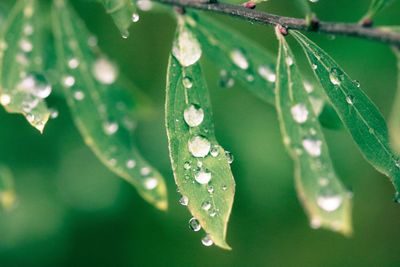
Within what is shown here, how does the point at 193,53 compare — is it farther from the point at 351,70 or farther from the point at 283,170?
the point at 283,170

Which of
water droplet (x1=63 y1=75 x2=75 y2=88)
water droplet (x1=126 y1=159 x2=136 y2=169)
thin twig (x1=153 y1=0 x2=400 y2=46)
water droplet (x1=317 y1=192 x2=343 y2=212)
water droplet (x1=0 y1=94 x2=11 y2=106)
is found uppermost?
water droplet (x1=63 y1=75 x2=75 y2=88)

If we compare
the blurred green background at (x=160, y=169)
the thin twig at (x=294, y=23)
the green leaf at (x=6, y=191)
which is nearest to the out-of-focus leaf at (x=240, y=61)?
the thin twig at (x=294, y=23)

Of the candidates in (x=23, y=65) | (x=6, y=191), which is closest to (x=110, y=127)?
(x=23, y=65)

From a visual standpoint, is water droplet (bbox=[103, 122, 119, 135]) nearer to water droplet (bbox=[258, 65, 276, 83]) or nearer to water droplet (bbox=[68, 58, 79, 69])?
water droplet (bbox=[68, 58, 79, 69])

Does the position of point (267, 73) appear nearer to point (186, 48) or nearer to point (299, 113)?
point (186, 48)

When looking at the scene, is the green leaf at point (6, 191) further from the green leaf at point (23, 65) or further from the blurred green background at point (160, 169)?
the blurred green background at point (160, 169)

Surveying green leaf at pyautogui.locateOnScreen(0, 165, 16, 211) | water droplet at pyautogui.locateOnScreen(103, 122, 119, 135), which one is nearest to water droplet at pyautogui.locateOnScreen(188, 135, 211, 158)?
water droplet at pyautogui.locateOnScreen(103, 122, 119, 135)
